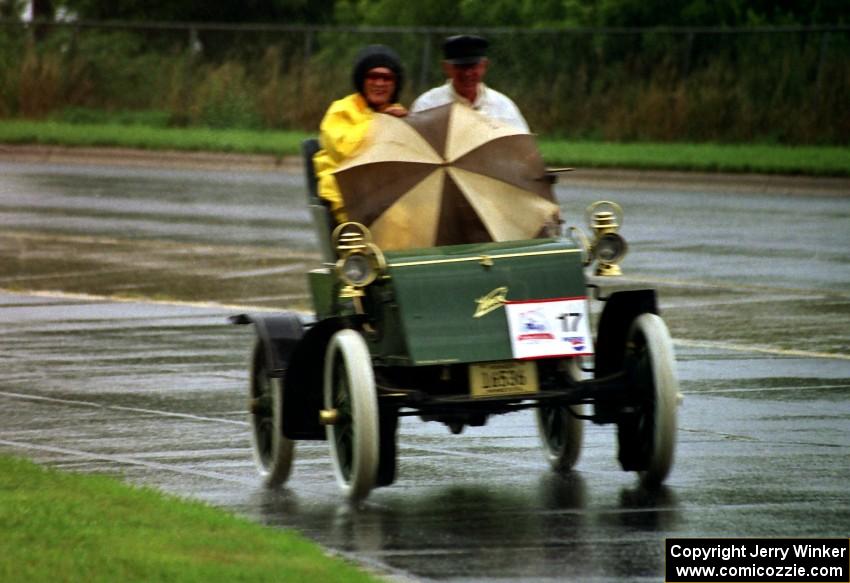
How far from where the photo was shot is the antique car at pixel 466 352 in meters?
8.29

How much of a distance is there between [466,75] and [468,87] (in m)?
0.06

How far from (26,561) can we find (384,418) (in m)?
1.96

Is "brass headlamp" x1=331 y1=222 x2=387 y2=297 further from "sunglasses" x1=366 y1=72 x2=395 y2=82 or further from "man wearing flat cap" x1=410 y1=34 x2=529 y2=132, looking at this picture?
"man wearing flat cap" x1=410 y1=34 x2=529 y2=132

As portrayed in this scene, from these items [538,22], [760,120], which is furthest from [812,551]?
[538,22]

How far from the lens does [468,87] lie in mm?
9594

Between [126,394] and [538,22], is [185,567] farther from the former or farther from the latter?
[538,22]

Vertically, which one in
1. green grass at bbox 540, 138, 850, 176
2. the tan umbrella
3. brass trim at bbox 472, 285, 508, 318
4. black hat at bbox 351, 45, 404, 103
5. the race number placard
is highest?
black hat at bbox 351, 45, 404, 103

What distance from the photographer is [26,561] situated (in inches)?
270

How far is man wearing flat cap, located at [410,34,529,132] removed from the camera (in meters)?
9.45

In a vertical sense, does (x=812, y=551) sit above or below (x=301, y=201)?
above

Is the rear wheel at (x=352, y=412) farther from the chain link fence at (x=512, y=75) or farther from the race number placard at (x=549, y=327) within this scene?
the chain link fence at (x=512, y=75)

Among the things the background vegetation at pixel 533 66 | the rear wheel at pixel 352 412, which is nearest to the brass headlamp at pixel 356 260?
the rear wheel at pixel 352 412

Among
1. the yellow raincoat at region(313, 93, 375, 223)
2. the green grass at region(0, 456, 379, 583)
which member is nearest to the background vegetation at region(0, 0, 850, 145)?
the yellow raincoat at region(313, 93, 375, 223)

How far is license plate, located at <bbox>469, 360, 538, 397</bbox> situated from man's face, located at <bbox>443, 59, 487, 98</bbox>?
1762 mm
